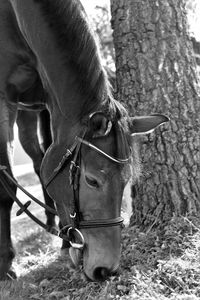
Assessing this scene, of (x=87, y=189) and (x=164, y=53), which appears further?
(x=164, y=53)

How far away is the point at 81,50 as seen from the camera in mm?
A: 2848

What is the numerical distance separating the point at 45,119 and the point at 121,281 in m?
1.88

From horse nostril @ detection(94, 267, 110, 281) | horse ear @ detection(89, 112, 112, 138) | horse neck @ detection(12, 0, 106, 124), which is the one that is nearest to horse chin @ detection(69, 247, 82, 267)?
horse nostril @ detection(94, 267, 110, 281)

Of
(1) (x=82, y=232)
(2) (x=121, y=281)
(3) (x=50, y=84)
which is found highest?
(3) (x=50, y=84)

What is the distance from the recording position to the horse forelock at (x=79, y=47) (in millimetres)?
2770

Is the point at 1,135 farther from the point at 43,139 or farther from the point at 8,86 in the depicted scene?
the point at 43,139

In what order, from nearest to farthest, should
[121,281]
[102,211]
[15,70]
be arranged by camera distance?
1. [102,211]
2. [121,281]
3. [15,70]

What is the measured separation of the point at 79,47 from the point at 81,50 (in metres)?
0.03

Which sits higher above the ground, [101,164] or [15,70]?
[15,70]

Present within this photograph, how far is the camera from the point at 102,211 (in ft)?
8.31

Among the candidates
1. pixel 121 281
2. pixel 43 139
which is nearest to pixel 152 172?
pixel 121 281

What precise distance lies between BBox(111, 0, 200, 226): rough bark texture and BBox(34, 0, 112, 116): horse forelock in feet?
2.81

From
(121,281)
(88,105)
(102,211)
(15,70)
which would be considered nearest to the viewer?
(102,211)

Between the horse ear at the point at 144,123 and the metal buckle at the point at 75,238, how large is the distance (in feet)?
2.30
